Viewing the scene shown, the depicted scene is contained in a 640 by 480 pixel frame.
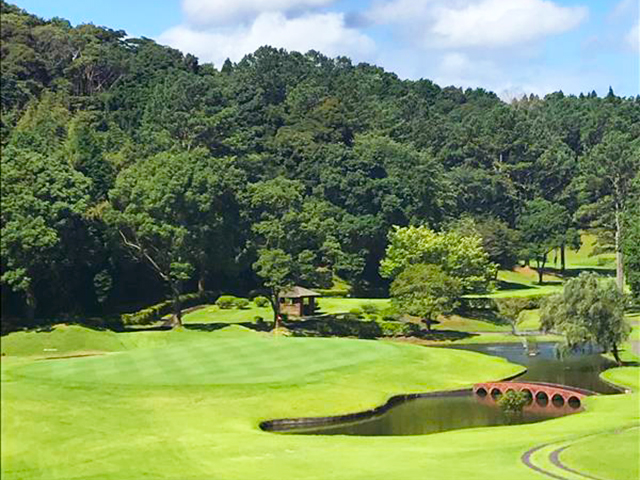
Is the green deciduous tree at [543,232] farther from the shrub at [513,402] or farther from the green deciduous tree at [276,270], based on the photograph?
the shrub at [513,402]

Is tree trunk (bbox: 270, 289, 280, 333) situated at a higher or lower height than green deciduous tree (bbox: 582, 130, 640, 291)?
lower

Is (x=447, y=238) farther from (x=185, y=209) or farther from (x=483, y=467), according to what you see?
(x=483, y=467)

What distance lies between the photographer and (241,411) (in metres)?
50.8

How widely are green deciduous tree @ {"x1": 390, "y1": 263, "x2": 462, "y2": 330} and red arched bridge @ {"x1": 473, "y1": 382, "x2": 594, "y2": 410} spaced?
29134 mm

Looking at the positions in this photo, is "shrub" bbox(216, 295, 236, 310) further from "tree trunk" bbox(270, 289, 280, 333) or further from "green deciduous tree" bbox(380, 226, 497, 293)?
"green deciduous tree" bbox(380, 226, 497, 293)

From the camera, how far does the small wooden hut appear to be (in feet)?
321

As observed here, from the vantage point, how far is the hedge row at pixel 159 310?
88.6 metres

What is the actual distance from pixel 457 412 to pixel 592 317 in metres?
18.9

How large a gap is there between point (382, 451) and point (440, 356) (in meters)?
34.8

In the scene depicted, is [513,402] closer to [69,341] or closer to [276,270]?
[69,341]

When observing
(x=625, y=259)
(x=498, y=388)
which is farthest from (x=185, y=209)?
(x=625, y=259)

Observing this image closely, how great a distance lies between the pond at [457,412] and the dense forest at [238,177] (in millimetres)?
19812

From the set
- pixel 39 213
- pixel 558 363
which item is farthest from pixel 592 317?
pixel 39 213

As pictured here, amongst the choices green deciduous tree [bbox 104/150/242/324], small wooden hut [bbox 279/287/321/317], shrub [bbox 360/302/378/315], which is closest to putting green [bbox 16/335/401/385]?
green deciduous tree [bbox 104/150/242/324]
